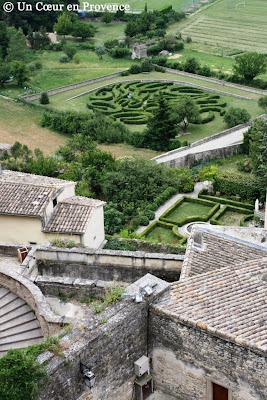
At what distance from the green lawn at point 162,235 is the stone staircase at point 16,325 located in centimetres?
2039

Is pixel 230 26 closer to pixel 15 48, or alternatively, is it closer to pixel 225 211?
pixel 15 48

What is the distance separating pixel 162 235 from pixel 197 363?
2498cm

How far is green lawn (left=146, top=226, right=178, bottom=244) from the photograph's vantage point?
38469 mm

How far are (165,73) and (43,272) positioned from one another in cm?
7021

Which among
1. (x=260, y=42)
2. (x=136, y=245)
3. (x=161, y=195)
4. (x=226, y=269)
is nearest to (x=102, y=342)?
(x=226, y=269)

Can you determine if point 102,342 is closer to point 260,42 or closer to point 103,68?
point 103,68

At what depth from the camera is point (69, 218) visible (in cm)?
2662

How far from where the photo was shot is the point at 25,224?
2619 cm

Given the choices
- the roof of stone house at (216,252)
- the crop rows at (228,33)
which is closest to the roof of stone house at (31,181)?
the roof of stone house at (216,252)

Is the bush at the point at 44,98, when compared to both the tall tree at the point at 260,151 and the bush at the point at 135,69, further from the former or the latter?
the tall tree at the point at 260,151

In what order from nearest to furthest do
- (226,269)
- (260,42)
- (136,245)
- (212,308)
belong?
1. (212,308)
2. (226,269)
3. (136,245)
4. (260,42)

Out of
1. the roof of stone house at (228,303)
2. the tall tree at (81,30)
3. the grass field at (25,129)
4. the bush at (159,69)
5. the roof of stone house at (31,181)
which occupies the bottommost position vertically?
the grass field at (25,129)

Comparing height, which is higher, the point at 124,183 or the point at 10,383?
the point at 10,383

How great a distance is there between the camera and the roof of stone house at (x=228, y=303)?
45.6 ft
